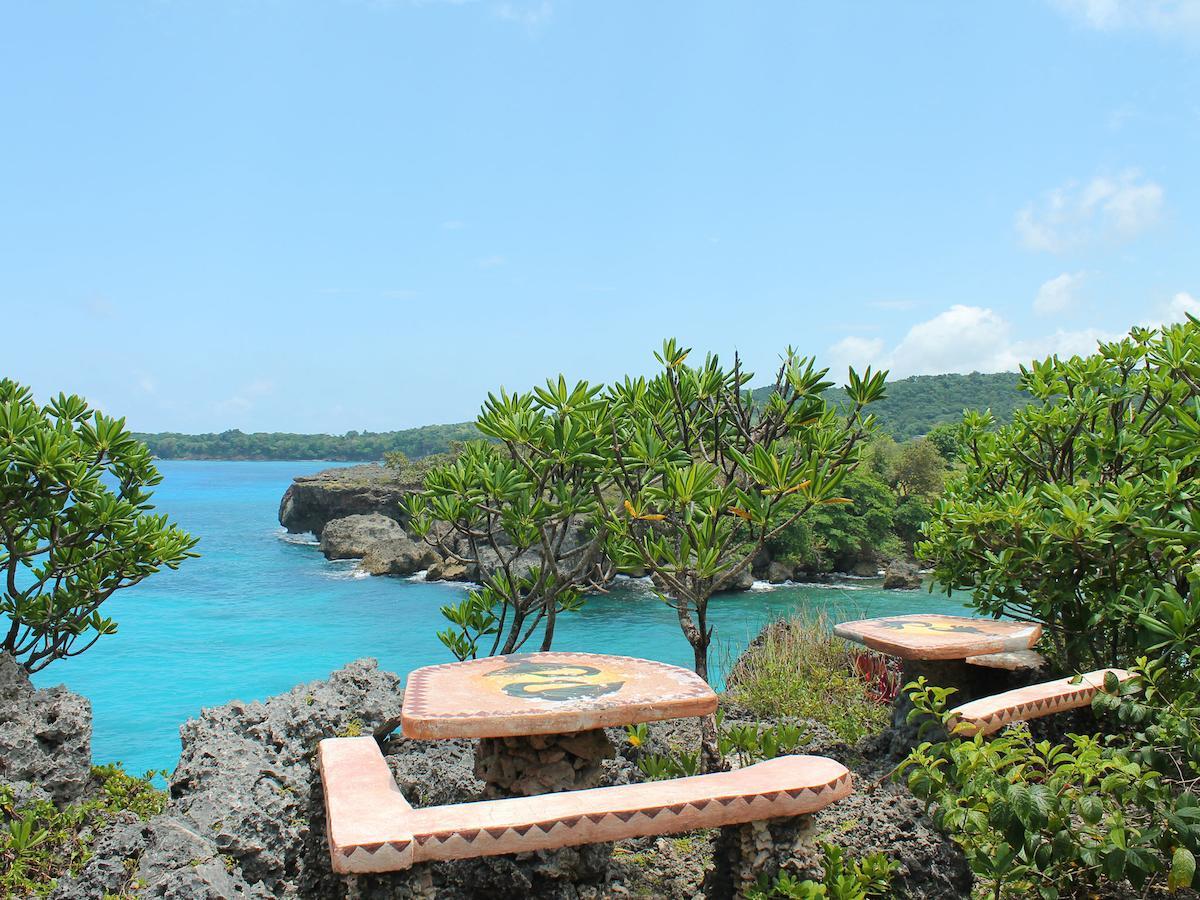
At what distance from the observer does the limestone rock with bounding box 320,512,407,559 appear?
2794 cm

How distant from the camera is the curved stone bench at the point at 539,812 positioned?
8.52 feet

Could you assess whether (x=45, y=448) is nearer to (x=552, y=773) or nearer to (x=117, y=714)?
(x=552, y=773)

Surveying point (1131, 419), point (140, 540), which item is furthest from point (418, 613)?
point (1131, 419)

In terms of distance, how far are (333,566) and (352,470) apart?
898 centimetres

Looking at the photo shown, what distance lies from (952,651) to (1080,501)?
103cm

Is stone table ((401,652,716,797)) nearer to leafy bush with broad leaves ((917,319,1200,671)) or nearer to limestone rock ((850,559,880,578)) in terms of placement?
leafy bush with broad leaves ((917,319,1200,671))

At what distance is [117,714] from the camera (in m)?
12.1

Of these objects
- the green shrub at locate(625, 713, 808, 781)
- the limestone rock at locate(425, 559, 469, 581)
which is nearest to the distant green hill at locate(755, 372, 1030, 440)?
the limestone rock at locate(425, 559, 469, 581)

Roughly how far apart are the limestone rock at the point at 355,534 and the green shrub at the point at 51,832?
22502 millimetres

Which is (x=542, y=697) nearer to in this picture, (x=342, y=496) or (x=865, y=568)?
(x=865, y=568)

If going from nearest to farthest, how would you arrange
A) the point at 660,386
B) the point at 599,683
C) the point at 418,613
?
1. the point at 599,683
2. the point at 660,386
3. the point at 418,613

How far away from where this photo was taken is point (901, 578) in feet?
78.3

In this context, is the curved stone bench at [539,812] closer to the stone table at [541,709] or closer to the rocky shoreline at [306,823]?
the rocky shoreline at [306,823]

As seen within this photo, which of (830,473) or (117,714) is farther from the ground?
(830,473)
